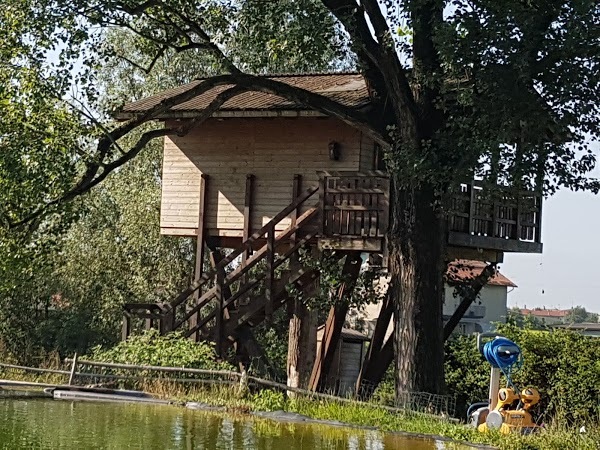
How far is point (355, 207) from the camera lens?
70.5 ft

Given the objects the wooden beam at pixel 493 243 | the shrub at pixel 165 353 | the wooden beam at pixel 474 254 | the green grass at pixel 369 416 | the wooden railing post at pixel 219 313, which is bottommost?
the green grass at pixel 369 416

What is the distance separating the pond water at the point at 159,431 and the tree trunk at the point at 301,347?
231 inches

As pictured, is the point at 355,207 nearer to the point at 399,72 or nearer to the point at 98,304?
the point at 399,72

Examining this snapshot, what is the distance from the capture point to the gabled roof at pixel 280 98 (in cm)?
2267

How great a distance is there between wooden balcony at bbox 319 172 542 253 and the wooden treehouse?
0.03 meters

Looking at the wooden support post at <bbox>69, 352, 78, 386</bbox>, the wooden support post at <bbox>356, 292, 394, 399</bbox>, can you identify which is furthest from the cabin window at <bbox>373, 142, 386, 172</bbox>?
the wooden support post at <bbox>69, 352, 78, 386</bbox>

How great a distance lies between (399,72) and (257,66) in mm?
4328

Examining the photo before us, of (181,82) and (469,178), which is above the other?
(181,82)

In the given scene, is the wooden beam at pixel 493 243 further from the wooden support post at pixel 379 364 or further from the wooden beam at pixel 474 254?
the wooden support post at pixel 379 364

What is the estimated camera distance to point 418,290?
19500 millimetres

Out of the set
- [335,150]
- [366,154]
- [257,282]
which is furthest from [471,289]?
[257,282]

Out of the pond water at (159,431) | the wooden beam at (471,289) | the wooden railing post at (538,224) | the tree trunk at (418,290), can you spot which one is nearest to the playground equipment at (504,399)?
the pond water at (159,431)

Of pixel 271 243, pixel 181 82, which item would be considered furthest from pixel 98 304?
pixel 271 243

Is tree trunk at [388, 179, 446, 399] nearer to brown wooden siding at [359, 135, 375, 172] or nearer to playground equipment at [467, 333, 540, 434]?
playground equipment at [467, 333, 540, 434]
